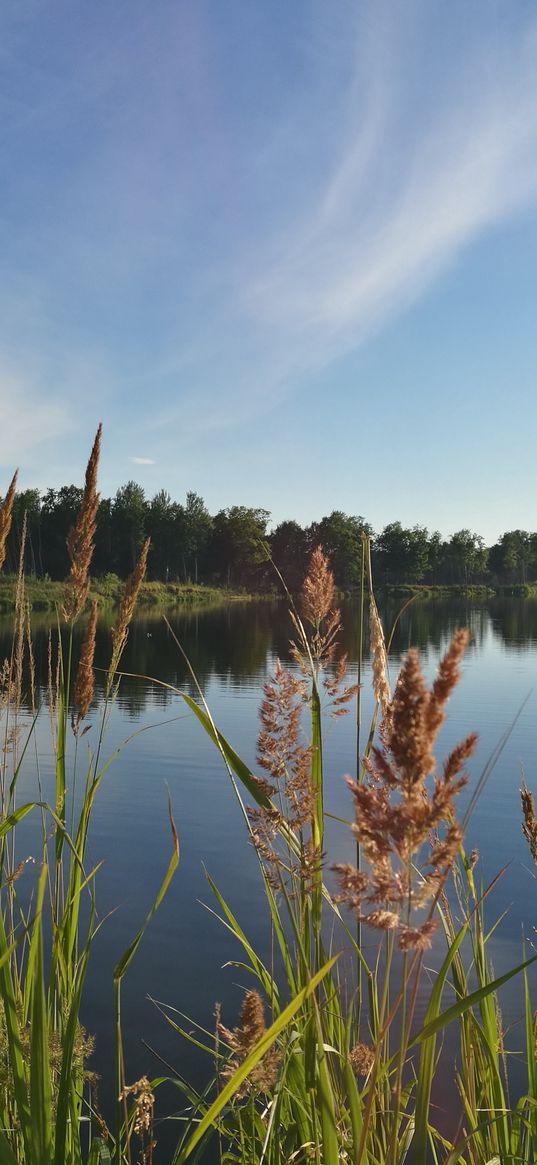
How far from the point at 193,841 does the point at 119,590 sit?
4060 centimetres

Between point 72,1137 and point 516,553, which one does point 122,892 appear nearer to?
point 72,1137

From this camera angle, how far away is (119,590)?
5128 centimetres

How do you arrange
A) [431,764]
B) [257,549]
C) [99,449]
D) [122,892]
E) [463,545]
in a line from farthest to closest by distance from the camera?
[463,545] < [257,549] < [122,892] < [99,449] < [431,764]

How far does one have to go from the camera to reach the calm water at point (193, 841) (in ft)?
24.4

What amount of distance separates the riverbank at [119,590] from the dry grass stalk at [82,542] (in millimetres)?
39249

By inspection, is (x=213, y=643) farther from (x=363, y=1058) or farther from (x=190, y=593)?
(x=190, y=593)

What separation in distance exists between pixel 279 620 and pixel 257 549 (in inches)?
1487

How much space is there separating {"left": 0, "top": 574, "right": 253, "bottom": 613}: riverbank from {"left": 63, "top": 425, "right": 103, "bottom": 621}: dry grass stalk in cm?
3925

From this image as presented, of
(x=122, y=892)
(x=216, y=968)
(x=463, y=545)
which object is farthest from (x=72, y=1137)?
(x=463, y=545)

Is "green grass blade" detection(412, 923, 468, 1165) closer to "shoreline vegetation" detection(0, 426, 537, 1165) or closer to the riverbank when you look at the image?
"shoreline vegetation" detection(0, 426, 537, 1165)

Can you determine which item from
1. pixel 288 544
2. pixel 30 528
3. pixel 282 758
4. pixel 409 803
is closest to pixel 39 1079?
pixel 282 758

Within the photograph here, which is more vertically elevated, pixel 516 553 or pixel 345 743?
pixel 516 553

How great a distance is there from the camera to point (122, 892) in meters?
9.72

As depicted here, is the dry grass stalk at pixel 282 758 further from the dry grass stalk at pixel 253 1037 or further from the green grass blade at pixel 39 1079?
the green grass blade at pixel 39 1079
